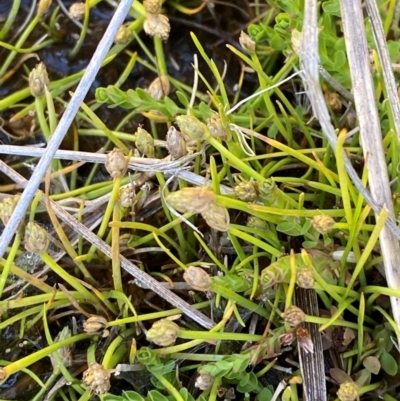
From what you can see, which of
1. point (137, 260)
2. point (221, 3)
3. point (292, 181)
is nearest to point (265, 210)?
point (292, 181)

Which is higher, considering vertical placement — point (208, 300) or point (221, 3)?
point (221, 3)

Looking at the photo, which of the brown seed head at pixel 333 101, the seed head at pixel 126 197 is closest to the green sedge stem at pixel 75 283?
the seed head at pixel 126 197

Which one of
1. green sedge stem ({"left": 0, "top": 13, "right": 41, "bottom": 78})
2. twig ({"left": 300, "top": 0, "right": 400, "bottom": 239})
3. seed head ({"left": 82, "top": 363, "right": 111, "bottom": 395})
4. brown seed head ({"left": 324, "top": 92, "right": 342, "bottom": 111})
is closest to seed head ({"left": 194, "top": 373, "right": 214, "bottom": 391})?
seed head ({"left": 82, "top": 363, "right": 111, "bottom": 395})

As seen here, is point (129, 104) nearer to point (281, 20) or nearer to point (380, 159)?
point (281, 20)

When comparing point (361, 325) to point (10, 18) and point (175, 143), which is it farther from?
point (10, 18)

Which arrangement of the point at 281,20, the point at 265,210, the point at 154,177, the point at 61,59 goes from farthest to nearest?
the point at 61,59, the point at 154,177, the point at 281,20, the point at 265,210

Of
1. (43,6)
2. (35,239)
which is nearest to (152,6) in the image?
(43,6)
